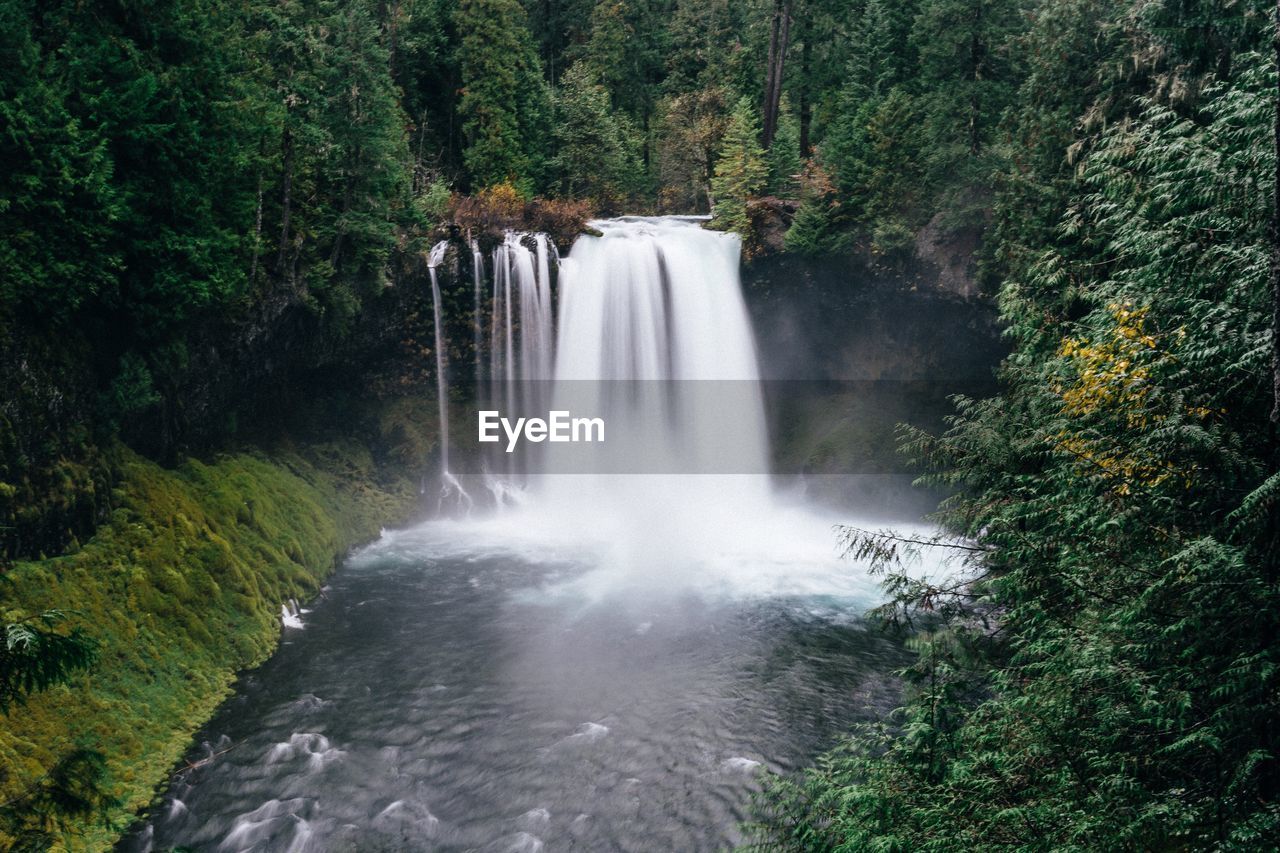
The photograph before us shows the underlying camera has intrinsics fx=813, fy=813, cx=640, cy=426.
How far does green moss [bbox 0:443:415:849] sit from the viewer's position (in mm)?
11875

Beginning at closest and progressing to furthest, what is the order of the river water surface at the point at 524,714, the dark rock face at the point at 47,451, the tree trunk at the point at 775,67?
the river water surface at the point at 524,714 < the dark rock face at the point at 47,451 < the tree trunk at the point at 775,67

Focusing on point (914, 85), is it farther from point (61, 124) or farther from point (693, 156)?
point (61, 124)

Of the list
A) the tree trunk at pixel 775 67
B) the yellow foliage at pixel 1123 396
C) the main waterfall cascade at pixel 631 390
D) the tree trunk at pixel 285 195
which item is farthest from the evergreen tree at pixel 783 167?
the yellow foliage at pixel 1123 396

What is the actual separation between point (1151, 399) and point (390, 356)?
2468 cm

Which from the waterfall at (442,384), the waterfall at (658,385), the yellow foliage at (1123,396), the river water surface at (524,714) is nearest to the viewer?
the yellow foliage at (1123,396)

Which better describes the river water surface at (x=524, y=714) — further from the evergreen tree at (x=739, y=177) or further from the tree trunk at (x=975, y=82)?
Answer: the evergreen tree at (x=739, y=177)

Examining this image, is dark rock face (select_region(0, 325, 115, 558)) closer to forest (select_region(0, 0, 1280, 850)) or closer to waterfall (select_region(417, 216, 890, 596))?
forest (select_region(0, 0, 1280, 850))

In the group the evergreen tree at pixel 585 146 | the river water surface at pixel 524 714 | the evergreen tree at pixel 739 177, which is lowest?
the river water surface at pixel 524 714

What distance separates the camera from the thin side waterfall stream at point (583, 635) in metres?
12.2

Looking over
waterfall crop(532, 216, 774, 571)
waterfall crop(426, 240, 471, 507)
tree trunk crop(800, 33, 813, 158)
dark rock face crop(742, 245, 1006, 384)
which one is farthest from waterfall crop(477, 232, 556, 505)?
tree trunk crop(800, 33, 813, 158)

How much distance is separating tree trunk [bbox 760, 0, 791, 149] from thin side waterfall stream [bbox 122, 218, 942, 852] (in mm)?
6063

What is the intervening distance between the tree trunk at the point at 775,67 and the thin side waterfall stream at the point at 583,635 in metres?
6.06

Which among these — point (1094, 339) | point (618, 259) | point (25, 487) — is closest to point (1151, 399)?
point (1094, 339)

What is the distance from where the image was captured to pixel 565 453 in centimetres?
3142
